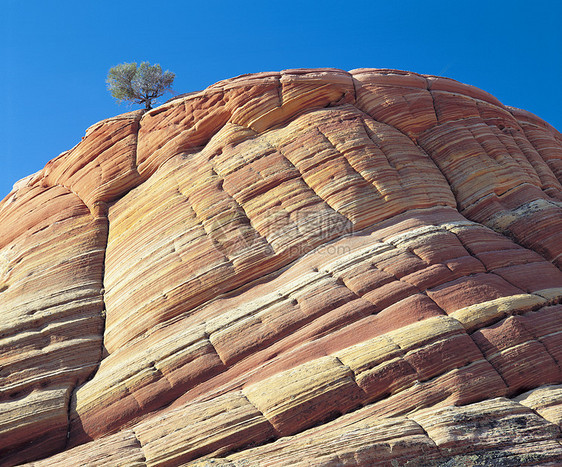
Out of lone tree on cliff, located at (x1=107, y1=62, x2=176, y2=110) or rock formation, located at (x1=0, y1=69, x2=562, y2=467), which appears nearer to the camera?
rock formation, located at (x1=0, y1=69, x2=562, y2=467)

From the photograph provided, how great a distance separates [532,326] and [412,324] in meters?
2.62

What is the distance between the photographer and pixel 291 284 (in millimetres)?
12719

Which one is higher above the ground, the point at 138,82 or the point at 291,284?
the point at 138,82

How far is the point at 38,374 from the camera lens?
12.7m

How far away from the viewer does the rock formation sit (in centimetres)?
1016

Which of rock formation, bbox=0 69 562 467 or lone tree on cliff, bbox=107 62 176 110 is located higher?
lone tree on cliff, bbox=107 62 176 110

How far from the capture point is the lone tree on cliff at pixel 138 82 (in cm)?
2764

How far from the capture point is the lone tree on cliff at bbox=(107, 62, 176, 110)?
27641 millimetres

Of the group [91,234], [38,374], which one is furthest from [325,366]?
[91,234]

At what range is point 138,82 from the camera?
2766 centimetres

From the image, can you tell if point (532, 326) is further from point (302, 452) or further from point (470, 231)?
point (302, 452)

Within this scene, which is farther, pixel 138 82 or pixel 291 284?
pixel 138 82

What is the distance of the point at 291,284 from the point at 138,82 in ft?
63.3

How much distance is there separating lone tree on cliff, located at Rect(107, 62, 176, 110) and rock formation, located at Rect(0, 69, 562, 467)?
972cm
